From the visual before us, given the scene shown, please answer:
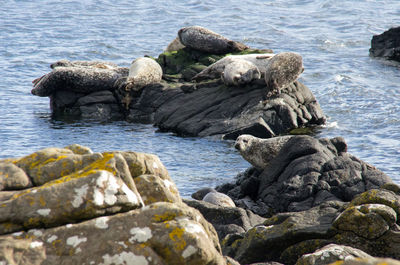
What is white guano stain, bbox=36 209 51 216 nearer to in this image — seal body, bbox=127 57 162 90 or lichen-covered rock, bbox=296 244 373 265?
lichen-covered rock, bbox=296 244 373 265

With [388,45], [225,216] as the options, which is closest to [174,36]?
[388,45]

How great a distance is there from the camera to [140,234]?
3613 millimetres

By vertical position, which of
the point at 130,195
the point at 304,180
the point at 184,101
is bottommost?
the point at 184,101

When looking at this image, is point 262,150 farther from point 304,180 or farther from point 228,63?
point 228,63

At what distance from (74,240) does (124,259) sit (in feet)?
1.11

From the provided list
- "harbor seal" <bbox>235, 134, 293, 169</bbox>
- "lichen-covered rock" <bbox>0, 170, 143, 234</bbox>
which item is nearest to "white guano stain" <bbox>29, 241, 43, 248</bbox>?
"lichen-covered rock" <bbox>0, 170, 143, 234</bbox>

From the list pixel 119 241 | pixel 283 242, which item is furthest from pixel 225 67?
pixel 119 241

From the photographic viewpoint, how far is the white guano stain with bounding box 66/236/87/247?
11.6 feet

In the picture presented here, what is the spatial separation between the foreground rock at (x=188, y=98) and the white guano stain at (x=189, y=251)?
378 inches

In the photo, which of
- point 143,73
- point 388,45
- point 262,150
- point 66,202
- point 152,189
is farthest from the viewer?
point 388,45

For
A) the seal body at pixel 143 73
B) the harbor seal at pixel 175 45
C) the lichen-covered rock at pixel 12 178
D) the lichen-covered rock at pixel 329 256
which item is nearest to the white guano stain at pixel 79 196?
the lichen-covered rock at pixel 12 178

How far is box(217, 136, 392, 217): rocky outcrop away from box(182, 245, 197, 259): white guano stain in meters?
4.87

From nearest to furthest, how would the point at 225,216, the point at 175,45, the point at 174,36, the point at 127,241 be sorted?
the point at 127,241 < the point at 225,216 < the point at 175,45 < the point at 174,36

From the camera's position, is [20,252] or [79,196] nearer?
A: [20,252]
